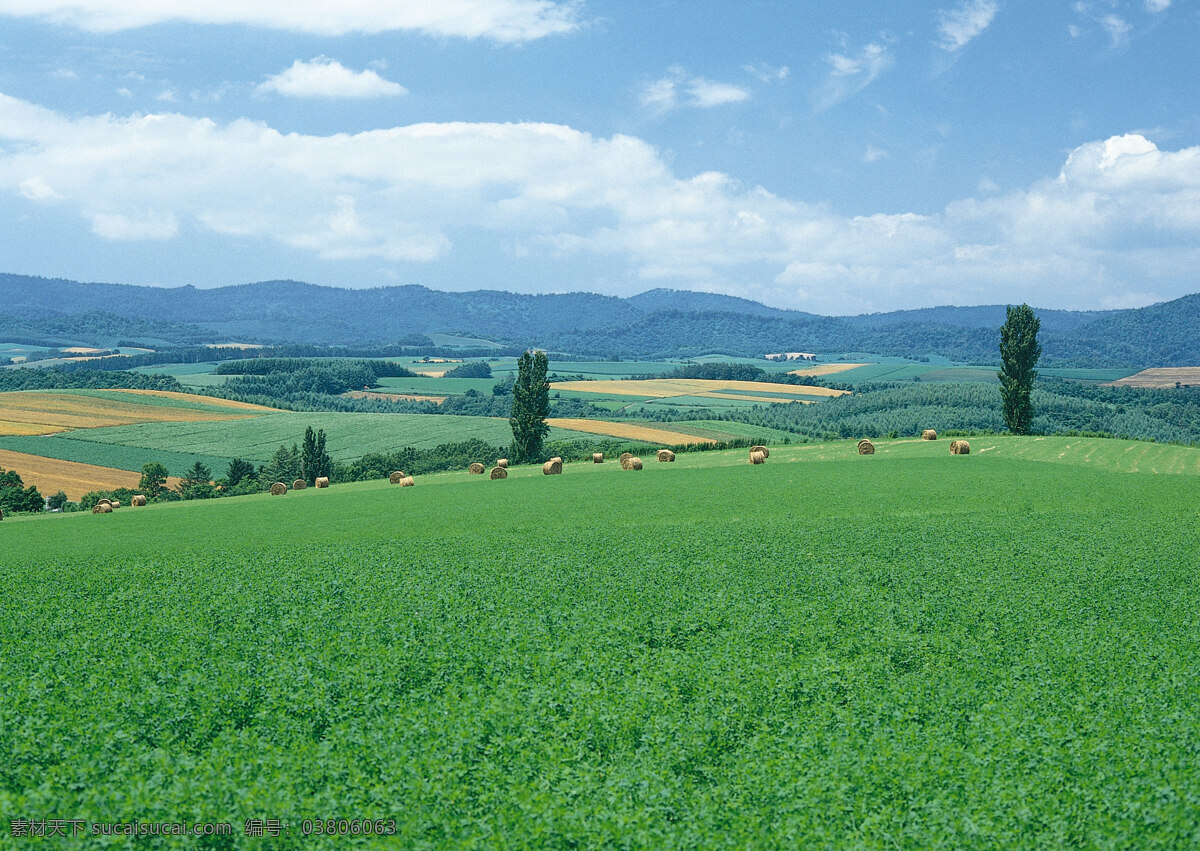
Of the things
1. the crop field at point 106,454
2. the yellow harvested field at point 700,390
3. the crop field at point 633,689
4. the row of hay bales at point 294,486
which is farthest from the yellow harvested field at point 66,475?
the yellow harvested field at point 700,390

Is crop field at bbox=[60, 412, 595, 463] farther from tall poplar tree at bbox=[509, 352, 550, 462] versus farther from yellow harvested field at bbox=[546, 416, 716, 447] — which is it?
tall poplar tree at bbox=[509, 352, 550, 462]

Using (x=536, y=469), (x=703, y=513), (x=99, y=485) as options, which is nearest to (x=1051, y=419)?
(x=536, y=469)

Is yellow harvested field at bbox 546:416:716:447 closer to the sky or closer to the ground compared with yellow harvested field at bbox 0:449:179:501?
closer to the sky

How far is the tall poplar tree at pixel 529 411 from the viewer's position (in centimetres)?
7869

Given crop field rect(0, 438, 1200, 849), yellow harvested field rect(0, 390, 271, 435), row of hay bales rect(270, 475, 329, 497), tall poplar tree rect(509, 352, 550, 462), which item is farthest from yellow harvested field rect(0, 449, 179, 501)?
crop field rect(0, 438, 1200, 849)

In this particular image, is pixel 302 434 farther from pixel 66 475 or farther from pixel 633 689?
pixel 633 689

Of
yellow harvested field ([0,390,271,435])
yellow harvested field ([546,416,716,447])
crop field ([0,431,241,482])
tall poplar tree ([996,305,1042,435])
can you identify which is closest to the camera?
tall poplar tree ([996,305,1042,435])

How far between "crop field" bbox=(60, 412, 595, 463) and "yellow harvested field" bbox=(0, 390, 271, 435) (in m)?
5.65

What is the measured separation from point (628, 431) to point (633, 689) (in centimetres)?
10034

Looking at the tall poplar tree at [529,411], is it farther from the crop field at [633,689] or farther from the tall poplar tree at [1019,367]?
the crop field at [633,689]

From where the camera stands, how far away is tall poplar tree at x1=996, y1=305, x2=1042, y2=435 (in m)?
79.4

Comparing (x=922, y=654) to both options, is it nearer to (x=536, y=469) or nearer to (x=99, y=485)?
(x=536, y=469)

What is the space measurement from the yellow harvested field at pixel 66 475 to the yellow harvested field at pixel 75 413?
19971 millimetres

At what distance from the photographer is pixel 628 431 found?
115438 mm
